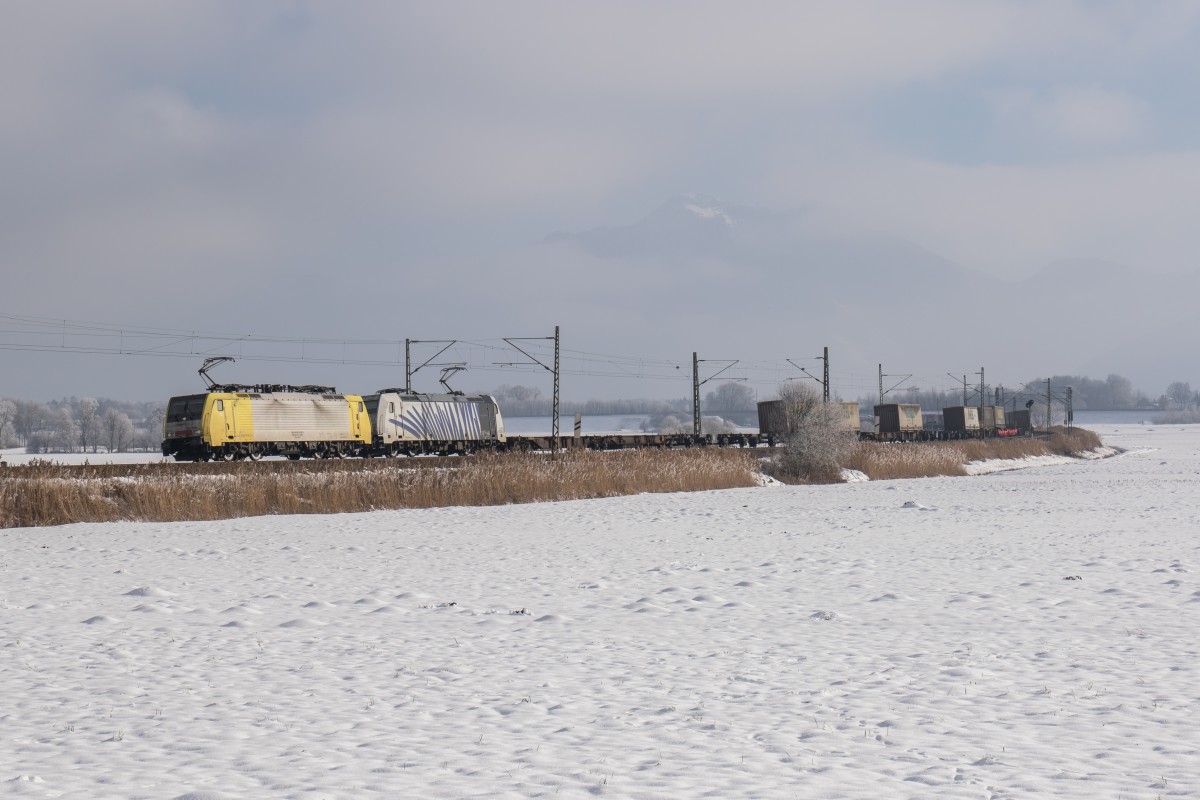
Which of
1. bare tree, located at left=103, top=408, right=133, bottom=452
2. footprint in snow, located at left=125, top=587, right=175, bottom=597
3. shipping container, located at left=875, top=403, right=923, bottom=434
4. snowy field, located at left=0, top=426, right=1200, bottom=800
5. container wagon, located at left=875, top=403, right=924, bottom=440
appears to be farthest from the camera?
bare tree, located at left=103, top=408, right=133, bottom=452

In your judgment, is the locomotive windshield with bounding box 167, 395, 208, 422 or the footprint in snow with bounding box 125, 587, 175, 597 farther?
the locomotive windshield with bounding box 167, 395, 208, 422

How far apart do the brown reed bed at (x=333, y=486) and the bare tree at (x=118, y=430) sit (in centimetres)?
12964

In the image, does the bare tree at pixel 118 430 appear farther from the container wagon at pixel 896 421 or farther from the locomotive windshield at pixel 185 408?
the locomotive windshield at pixel 185 408

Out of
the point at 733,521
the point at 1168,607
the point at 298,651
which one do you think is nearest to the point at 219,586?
the point at 298,651

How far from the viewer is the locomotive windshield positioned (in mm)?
44344

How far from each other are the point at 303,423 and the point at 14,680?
40416 mm

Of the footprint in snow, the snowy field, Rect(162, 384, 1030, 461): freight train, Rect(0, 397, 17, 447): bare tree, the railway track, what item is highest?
Rect(0, 397, 17, 447): bare tree

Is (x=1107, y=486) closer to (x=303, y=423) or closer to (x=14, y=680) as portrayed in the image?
(x=303, y=423)

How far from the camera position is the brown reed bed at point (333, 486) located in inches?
1096

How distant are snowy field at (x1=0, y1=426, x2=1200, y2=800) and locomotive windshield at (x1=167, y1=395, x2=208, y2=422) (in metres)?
23.0

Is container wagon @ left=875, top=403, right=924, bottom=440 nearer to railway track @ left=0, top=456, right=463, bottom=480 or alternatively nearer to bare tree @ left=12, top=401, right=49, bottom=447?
railway track @ left=0, top=456, right=463, bottom=480

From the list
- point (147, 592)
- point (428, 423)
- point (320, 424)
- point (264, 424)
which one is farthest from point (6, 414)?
point (147, 592)

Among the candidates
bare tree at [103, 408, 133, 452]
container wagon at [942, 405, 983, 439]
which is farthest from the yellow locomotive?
bare tree at [103, 408, 133, 452]

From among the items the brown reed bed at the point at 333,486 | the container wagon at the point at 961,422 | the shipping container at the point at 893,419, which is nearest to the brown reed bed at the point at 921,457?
the brown reed bed at the point at 333,486
